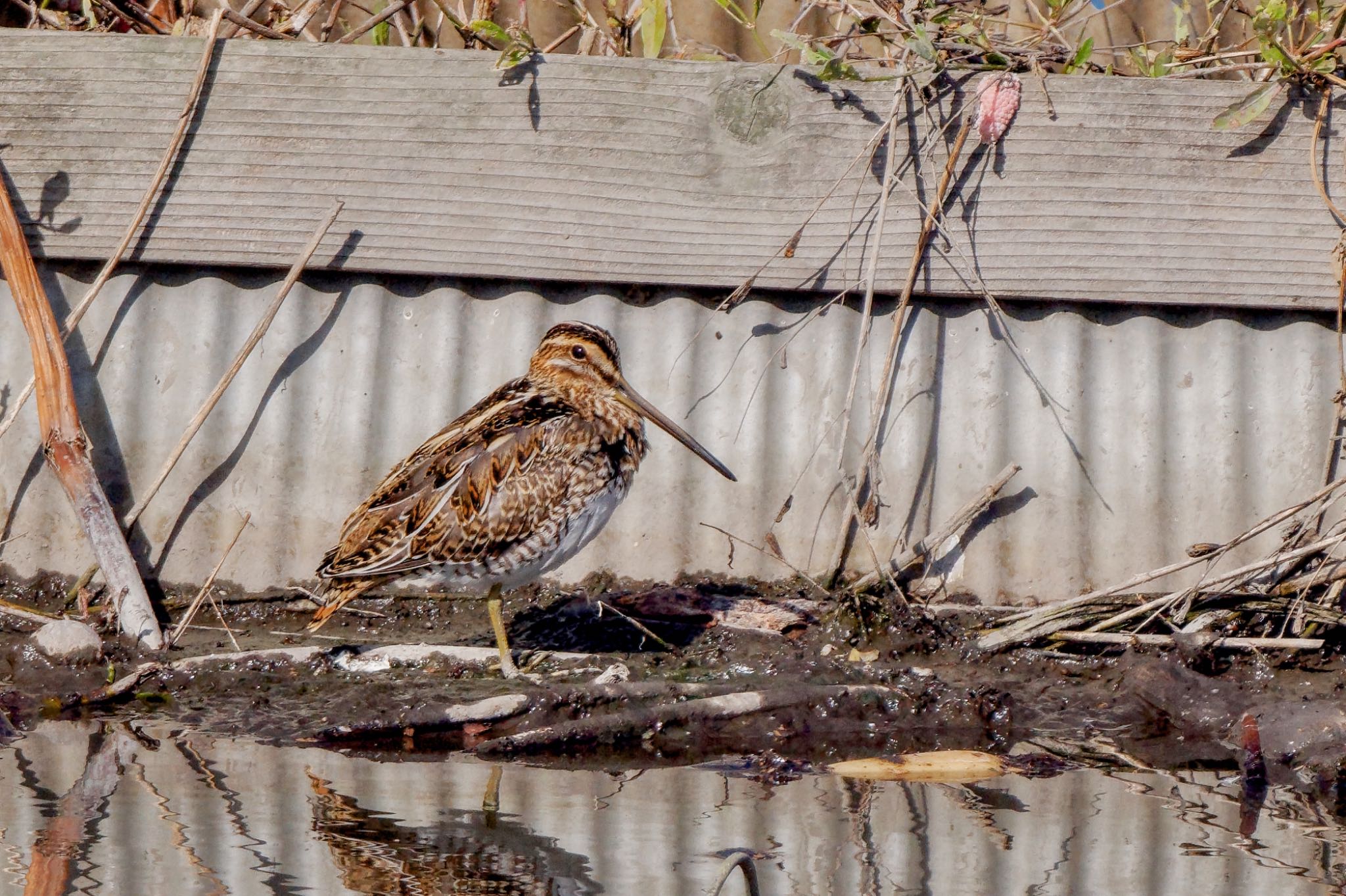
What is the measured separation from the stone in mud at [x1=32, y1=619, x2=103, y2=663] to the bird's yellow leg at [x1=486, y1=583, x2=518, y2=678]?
3.60 feet

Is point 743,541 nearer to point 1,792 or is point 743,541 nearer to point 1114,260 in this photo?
point 1114,260

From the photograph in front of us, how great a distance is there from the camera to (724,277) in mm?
4703

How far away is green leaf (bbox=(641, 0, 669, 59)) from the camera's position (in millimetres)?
4852

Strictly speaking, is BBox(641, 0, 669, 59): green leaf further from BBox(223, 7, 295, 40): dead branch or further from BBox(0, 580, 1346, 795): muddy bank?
BBox(0, 580, 1346, 795): muddy bank

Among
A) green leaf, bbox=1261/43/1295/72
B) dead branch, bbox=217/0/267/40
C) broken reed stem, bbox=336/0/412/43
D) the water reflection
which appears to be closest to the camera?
the water reflection

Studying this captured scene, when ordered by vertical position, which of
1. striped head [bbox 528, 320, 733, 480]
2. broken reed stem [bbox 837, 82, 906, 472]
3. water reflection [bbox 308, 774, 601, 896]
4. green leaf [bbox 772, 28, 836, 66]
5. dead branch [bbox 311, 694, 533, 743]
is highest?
green leaf [bbox 772, 28, 836, 66]

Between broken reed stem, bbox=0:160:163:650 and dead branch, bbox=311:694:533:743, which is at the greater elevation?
broken reed stem, bbox=0:160:163:650

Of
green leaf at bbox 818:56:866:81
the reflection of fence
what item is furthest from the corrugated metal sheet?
green leaf at bbox 818:56:866:81

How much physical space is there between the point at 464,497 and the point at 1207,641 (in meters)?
2.13

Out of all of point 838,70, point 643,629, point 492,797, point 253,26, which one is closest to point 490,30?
point 253,26

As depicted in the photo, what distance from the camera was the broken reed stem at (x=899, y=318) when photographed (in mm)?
4629

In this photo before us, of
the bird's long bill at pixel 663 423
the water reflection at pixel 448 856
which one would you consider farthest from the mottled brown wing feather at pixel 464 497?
the water reflection at pixel 448 856

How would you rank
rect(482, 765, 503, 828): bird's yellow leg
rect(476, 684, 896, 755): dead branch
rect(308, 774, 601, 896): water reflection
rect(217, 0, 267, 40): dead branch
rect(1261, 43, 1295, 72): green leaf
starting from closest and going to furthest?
1. rect(308, 774, 601, 896): water reflection
2. rect(482, 765, 503, 828): bird's yellow leg
3. rect(476, 684, 896, 755): dead branch
4. rect(1261, 43, 1295, 72): green leaf
5. rect(217, 0, 267, 40): dead branch

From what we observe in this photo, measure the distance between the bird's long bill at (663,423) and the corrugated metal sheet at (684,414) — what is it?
207 mm
